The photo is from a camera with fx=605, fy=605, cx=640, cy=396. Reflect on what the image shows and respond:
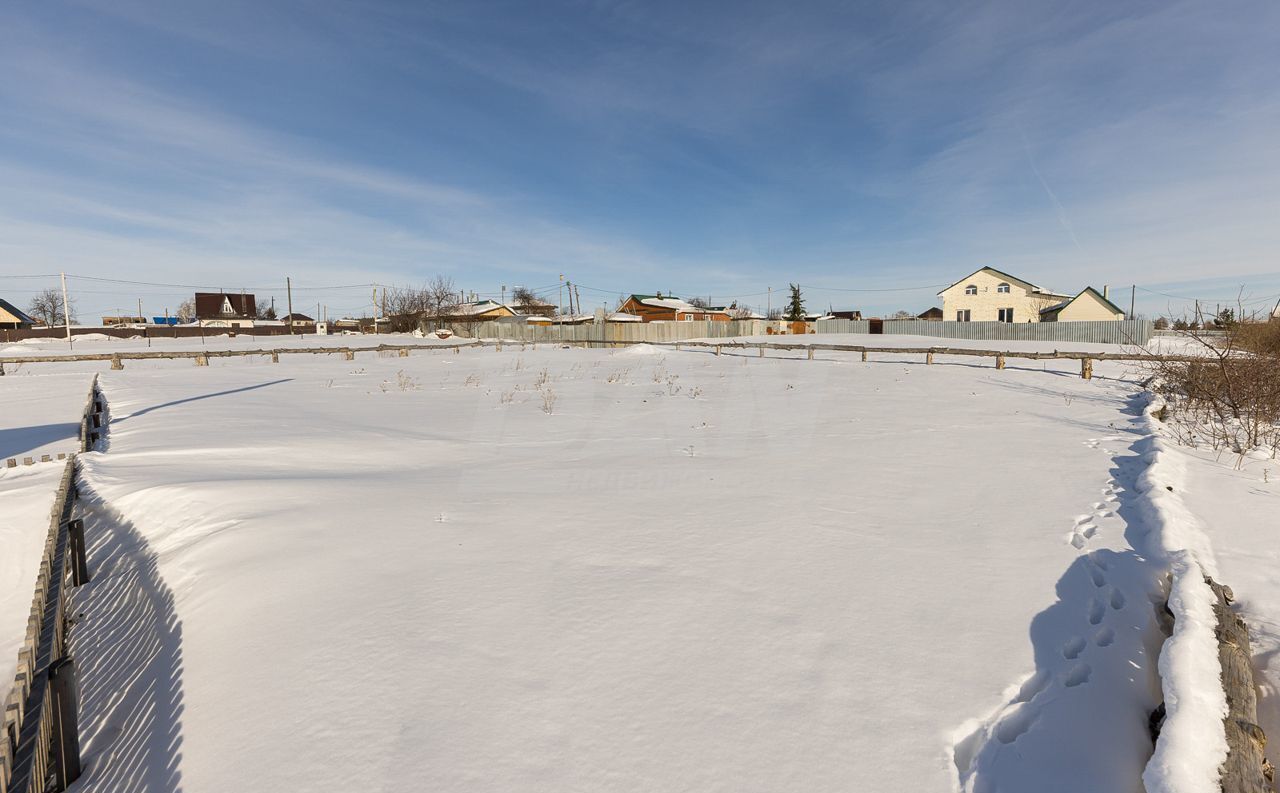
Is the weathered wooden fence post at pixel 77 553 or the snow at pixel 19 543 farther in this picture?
the snow at pixel 19 543

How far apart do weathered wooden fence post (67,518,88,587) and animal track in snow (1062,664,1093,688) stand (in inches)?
270

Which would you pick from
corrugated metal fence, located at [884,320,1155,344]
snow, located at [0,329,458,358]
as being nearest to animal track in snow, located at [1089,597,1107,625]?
snow, located at [0,329,458,358]

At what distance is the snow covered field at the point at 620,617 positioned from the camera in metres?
2.58

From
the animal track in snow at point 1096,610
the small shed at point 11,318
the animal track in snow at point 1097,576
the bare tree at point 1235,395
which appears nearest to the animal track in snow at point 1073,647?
the animal track in snow at point 1096,610

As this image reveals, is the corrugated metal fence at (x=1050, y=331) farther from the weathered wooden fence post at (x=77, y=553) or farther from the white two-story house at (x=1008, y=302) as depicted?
the weathered wooden fence post at (x=77, y=553)

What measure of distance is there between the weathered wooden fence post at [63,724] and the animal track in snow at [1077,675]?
15.4 feet

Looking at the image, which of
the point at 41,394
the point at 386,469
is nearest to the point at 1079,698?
the point at 386,469

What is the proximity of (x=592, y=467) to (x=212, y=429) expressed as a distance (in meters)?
6.32

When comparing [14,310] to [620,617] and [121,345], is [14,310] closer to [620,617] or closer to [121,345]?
[121,345]

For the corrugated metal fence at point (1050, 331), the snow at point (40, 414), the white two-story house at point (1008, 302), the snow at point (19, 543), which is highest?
the white two-story house at point (1008, 302)

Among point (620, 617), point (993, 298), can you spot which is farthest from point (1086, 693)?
point (993, 298)

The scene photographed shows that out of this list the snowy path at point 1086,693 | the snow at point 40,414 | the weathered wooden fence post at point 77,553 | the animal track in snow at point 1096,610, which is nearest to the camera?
the snowy path at point 1086,693

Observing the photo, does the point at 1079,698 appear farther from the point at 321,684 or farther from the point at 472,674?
the point at 321,684

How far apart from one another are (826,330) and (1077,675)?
5924 cm
